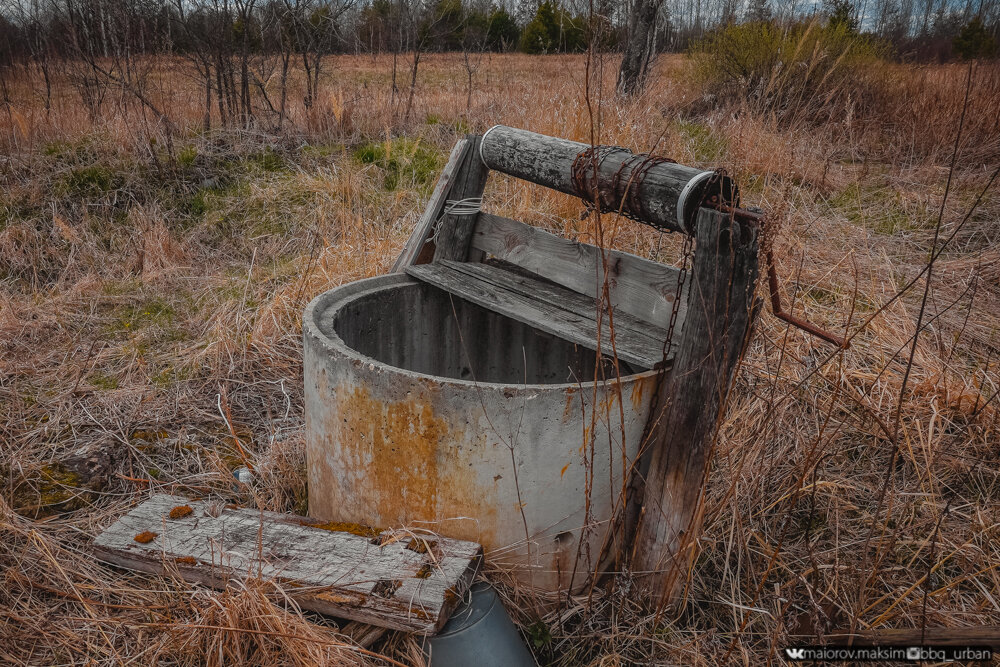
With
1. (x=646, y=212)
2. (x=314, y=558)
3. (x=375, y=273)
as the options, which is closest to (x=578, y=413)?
(x=646, y=212)

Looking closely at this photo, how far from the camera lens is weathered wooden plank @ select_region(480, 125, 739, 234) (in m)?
2.12

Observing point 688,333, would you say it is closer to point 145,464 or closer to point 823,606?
point 823,606

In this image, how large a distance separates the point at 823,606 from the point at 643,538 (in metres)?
0.64

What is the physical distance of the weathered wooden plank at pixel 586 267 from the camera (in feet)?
8.29

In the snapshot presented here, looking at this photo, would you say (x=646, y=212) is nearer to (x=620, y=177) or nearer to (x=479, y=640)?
(x=620, y=177)

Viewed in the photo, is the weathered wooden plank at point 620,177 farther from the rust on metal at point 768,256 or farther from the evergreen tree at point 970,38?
the evergreen tree at point 970,38

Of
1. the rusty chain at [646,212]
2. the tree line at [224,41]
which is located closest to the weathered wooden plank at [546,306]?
the rusty chain at [646,212]

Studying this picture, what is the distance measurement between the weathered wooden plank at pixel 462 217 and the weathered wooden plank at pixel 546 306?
0.07 metres

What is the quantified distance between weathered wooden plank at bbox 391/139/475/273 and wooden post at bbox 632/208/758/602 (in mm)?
1374

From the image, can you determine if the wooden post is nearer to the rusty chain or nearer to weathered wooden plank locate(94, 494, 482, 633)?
the rusty chain

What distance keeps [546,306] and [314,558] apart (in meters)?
1.26

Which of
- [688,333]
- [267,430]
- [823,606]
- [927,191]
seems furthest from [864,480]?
[927,191]

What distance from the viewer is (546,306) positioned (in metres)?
2.82

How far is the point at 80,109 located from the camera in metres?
7.59
